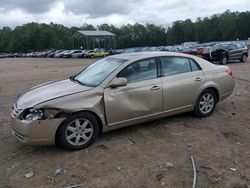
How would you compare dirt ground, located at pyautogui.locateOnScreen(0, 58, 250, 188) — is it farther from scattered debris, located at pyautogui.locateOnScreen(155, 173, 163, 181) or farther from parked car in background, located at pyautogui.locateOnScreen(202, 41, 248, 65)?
parked car in background, located at pyautogui.locateOnScreen(202, 41, 248, 65)

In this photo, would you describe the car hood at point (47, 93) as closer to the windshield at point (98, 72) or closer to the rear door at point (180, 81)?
the windshield at point (98, 72)

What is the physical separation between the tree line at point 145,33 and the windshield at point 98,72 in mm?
116770

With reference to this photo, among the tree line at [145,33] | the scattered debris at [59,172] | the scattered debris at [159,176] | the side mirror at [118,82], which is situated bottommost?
the scattered debris at [159,176]

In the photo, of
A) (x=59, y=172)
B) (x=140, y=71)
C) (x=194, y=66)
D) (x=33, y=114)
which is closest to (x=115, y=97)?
(x=140, y=71)

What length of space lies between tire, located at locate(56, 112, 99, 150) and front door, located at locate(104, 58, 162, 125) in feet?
1.03

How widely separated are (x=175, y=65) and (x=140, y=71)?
869 millimetres

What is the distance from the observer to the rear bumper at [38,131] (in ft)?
16.4

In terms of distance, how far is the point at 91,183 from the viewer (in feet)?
14.2

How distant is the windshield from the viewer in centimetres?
588

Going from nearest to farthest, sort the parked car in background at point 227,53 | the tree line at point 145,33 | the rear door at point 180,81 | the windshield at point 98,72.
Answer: the windshield at point 98,72, the rear door at point 180,81, the parked car in background at point 227,53, the tree line at point 145,33

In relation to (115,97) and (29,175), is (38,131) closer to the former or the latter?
(29,175)

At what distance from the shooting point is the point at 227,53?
22094 millimetres

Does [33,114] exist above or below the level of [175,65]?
below

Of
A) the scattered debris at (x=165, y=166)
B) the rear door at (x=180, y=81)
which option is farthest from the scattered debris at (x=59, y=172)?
the rear door at (x=180, y=81)
